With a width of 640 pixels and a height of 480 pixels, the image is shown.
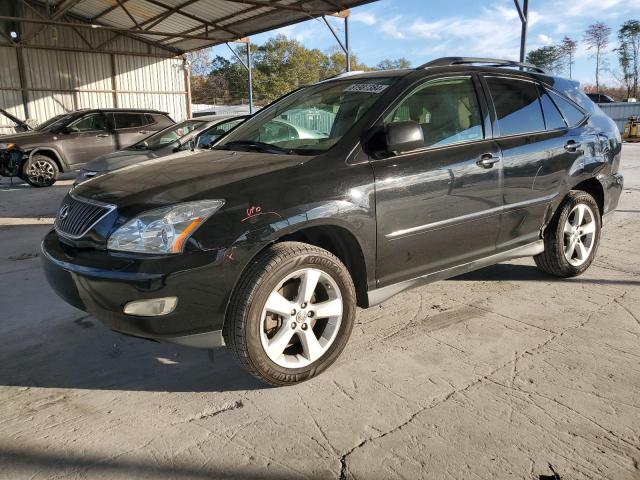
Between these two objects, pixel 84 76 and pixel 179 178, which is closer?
pixel 179 178

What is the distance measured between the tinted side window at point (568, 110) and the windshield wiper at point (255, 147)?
245cm

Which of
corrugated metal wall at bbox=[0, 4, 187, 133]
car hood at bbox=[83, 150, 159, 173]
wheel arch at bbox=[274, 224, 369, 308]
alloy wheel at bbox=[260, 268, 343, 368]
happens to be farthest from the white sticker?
corrugated metal wall at bbox=[0, 4, 187, 133]

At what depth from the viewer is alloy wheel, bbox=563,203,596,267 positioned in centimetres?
443

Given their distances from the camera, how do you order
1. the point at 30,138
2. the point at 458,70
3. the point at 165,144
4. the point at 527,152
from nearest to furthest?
the point at 458,70
the point at 527,152
the point at 165,144
the point at 30,138

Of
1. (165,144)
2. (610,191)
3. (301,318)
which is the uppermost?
(165,144)

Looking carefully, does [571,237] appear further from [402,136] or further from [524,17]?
[524,17]

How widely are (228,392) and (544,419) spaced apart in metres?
1.63

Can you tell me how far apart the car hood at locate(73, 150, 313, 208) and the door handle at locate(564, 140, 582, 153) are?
7.73 ft

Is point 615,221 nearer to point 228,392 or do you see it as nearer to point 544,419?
point 544,419

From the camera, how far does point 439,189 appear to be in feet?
11.0

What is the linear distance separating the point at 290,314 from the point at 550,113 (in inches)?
112

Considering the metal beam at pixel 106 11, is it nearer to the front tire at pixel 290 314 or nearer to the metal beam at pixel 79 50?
the metal beam at pixel 79 50

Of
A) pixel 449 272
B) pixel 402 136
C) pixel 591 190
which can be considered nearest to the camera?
pixel 402 136

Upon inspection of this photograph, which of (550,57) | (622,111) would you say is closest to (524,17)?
(622,111)
